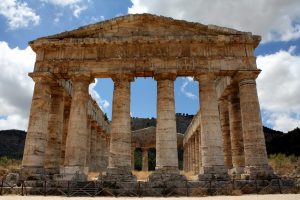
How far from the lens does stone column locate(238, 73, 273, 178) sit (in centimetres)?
1870

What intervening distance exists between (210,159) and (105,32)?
12.0 metres

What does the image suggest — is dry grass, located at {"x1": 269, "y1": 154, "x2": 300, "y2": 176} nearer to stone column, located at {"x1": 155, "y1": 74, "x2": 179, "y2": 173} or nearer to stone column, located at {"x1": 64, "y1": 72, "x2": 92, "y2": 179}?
stone column, located at {"x1": 155, "y1": 74, "x2": 179, "y2": 173}

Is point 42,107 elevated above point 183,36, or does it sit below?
below

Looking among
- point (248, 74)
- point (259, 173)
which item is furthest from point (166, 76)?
point (259, 173)

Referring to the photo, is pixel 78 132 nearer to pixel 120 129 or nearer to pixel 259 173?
pixel 120 129

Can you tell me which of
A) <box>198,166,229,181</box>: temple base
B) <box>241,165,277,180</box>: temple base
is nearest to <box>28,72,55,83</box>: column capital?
<box>198,166,229,181</box>: temple base

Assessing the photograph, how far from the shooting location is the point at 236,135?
890 inches

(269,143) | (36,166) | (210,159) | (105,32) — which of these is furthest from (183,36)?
(269,143)

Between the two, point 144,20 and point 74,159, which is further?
point 144,20

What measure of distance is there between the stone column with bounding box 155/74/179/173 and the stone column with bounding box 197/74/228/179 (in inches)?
75.3

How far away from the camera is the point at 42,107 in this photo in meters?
20.8

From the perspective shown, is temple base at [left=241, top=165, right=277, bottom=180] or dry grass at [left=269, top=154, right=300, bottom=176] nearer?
temple base at [left=241, top=165, right=277, bottom=180]

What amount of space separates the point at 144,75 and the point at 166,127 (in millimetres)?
4439

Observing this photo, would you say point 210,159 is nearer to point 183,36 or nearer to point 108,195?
point 108,195
